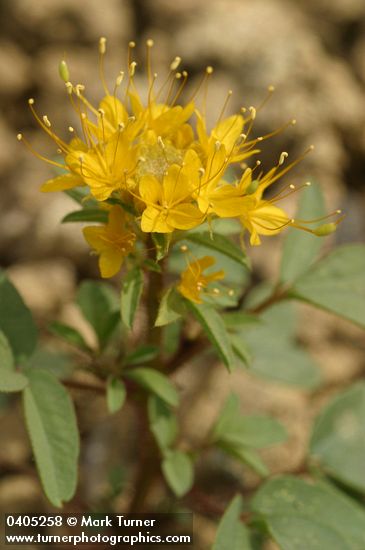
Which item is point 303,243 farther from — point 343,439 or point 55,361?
point 55,361

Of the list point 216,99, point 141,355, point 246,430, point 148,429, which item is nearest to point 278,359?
point 246,430

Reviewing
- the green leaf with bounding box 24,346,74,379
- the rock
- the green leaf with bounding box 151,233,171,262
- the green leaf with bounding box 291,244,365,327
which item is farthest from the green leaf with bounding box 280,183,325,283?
the rock

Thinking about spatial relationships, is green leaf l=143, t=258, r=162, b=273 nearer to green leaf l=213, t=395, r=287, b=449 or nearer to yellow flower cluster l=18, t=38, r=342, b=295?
yellow flower cluster l=18, t=38, r=342, b=295

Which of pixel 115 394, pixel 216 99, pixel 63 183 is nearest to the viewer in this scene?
pixel 63 183

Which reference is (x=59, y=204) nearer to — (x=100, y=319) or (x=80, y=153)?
(x=100, y=319)

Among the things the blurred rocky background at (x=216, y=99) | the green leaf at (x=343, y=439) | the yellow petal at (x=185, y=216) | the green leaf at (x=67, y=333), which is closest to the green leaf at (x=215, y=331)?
the yellow petal at (x=185, y=216)
